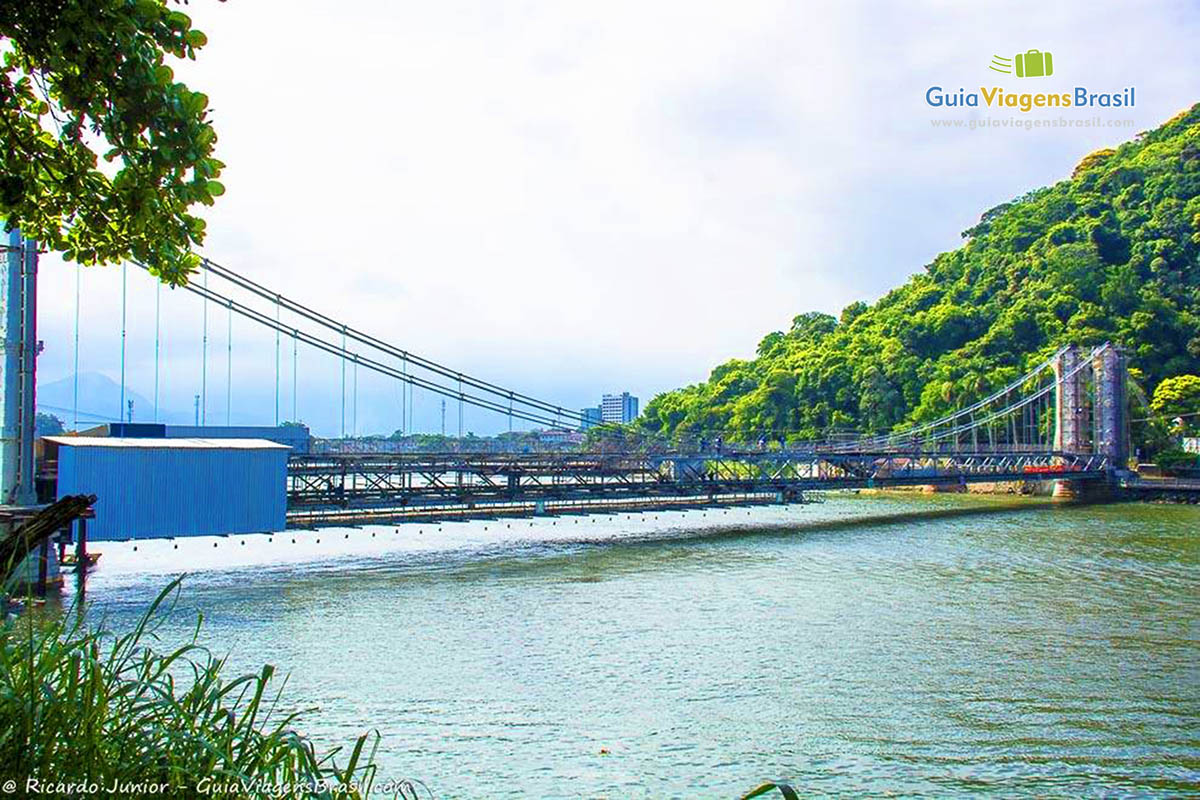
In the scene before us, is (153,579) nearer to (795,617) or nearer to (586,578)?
(586,578)

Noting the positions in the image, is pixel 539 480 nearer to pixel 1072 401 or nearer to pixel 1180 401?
pixel 1072 401

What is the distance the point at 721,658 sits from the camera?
682 inches

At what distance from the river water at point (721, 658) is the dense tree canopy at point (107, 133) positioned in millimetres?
7376

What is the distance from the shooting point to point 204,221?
6.23 meters

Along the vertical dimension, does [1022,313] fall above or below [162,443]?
above

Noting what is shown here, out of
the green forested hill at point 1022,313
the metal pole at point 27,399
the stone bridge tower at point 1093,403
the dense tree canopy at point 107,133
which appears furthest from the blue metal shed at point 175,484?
the green forested hill at point 1022,313

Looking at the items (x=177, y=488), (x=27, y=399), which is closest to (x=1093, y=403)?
(x=177, y=488)

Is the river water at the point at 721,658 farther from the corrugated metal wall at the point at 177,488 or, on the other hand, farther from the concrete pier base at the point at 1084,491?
the concrete pier base at the point at 1084,491

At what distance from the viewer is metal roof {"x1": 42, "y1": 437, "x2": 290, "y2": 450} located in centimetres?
2598

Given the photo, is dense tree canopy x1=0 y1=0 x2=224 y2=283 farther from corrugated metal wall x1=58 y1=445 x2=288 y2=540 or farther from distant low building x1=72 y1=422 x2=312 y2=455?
distant low building x1=72 y1=422 x2=312 y2=455

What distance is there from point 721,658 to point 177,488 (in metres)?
17.5

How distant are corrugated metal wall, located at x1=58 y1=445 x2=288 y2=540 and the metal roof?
0.34 ft

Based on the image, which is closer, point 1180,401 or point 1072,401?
point 1180,401

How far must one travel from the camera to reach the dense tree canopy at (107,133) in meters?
5.24
